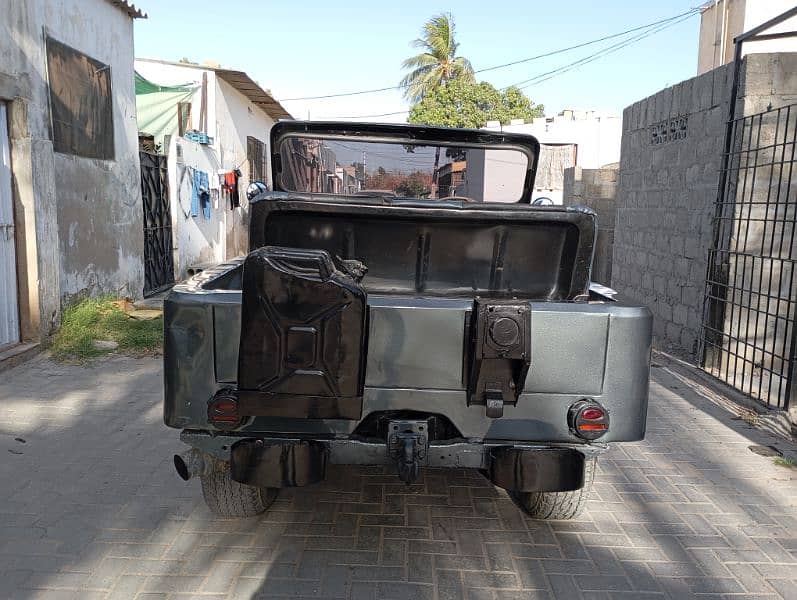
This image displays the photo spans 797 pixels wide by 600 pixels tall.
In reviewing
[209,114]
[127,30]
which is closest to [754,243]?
[127,30]

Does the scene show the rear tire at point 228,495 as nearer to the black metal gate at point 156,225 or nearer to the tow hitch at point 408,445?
the tow hitch at point 408,445

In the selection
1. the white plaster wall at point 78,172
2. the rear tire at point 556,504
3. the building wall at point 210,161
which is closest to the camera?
the rear tire at point 556,504

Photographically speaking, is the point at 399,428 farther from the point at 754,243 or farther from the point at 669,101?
the point at 669,101

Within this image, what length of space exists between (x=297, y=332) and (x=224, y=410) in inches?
19.9

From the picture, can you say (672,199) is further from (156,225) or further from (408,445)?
(156,225)

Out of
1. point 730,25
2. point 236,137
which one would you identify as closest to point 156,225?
point 236,137

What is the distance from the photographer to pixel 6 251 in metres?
6.12

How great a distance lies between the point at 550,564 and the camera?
305 cm

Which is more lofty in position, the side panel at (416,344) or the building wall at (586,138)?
the building wall at (586,138)

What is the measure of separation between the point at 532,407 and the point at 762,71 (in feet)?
16.2

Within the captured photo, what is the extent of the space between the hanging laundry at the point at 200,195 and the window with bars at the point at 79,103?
3.70 metres

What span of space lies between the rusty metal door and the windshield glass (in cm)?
337

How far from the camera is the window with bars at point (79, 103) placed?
22.3 ft

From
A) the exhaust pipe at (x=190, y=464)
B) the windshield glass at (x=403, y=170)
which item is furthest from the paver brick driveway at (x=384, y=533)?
the windshield glass at (x=403, y=170)
